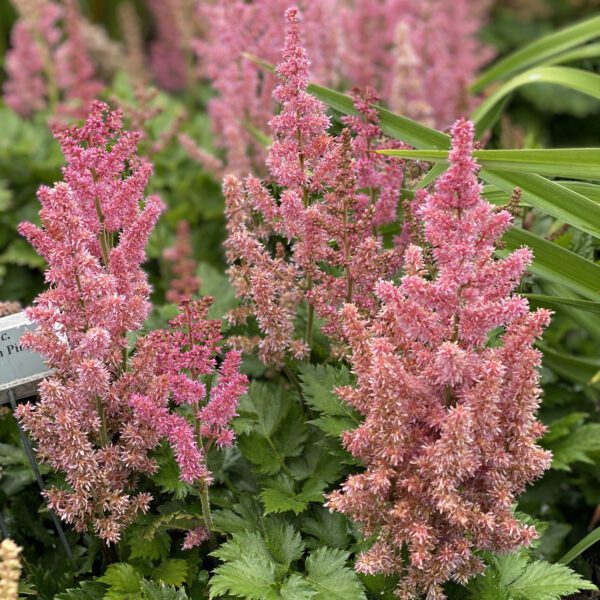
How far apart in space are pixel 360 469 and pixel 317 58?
6.14ft

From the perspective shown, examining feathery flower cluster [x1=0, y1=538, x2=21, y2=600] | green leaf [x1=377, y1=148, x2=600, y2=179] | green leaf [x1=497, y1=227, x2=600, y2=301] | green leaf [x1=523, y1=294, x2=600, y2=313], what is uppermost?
green leaf [x1=377, y1=148, x2=600, y2=179]

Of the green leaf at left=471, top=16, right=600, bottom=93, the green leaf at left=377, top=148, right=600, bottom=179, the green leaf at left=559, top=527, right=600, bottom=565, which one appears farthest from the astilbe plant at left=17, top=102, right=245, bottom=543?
the green leaf at left=471, top=16, right=600, bottom=93

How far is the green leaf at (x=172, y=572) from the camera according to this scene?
1.80m

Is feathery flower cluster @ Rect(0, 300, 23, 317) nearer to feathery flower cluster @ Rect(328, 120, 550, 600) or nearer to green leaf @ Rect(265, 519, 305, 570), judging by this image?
green leaf @ Rect(265, 519, 305, 570)

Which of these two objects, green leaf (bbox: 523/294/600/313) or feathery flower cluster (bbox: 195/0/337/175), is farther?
feathery flower cluster (bbox: 195/0/337/175)

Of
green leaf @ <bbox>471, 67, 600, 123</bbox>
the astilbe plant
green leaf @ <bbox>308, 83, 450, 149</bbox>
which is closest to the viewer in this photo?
the astilbe plant

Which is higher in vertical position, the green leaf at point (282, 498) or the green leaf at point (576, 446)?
the green leaf at point (576, 446)


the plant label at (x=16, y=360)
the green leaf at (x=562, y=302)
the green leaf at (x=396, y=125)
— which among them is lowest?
the plant label at (x=16, y=360)

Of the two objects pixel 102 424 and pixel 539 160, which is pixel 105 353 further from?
pixel 539 160

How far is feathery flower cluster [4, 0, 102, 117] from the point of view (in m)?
3.67

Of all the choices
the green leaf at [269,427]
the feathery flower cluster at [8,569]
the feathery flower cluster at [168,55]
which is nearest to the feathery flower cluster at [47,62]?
→ the feathery flower cluster at [168,55]

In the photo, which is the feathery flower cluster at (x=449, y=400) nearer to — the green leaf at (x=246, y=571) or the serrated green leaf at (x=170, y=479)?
the green leaf at (x=246, y=571)

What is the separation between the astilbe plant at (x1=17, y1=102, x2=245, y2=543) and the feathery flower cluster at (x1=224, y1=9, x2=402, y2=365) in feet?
0.75

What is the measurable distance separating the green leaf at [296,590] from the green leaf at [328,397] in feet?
1.12
